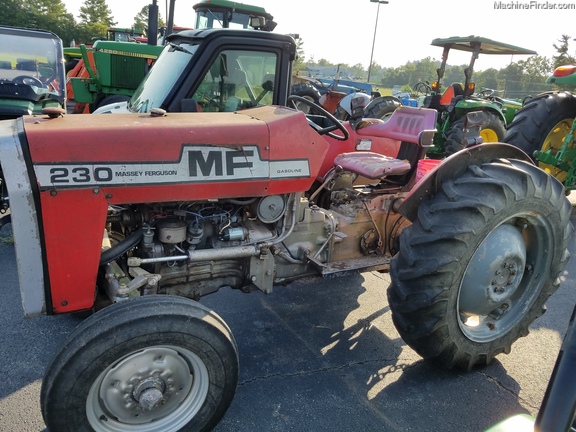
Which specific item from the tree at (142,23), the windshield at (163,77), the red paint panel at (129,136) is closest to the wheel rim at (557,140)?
the windshield at (163,77)

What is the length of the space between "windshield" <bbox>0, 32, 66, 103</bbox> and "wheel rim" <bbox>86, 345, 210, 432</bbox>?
5.58m

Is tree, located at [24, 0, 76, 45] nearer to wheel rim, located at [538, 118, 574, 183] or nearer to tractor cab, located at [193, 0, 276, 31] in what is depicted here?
tractor cab, located at [193, 0, 276, 31]

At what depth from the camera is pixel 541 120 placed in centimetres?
600

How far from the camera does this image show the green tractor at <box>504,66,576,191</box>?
595 cm

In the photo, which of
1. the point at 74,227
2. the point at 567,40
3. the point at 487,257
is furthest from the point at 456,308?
the point at 567,40

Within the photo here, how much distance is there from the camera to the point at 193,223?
239 cm

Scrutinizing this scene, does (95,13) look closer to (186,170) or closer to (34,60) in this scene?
(34,60)

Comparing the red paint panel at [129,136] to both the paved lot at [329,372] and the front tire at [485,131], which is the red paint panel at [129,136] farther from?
A: the front tire at [485,131]

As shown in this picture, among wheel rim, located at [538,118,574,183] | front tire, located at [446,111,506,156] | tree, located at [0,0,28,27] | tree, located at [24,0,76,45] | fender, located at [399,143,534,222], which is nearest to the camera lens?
fender, located at [399,143,534,222]

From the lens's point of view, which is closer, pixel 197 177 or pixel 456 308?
pixel 197 177

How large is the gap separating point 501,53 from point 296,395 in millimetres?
9369

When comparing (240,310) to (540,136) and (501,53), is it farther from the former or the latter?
(501,53)

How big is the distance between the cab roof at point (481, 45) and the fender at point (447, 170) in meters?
6.67

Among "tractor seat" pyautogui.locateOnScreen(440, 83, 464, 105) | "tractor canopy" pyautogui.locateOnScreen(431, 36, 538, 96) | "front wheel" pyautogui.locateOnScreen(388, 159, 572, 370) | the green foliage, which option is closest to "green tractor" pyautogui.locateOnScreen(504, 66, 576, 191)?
"tractor canopy" pyautogui.locateOnScreen(431, 36, 538, 96)
